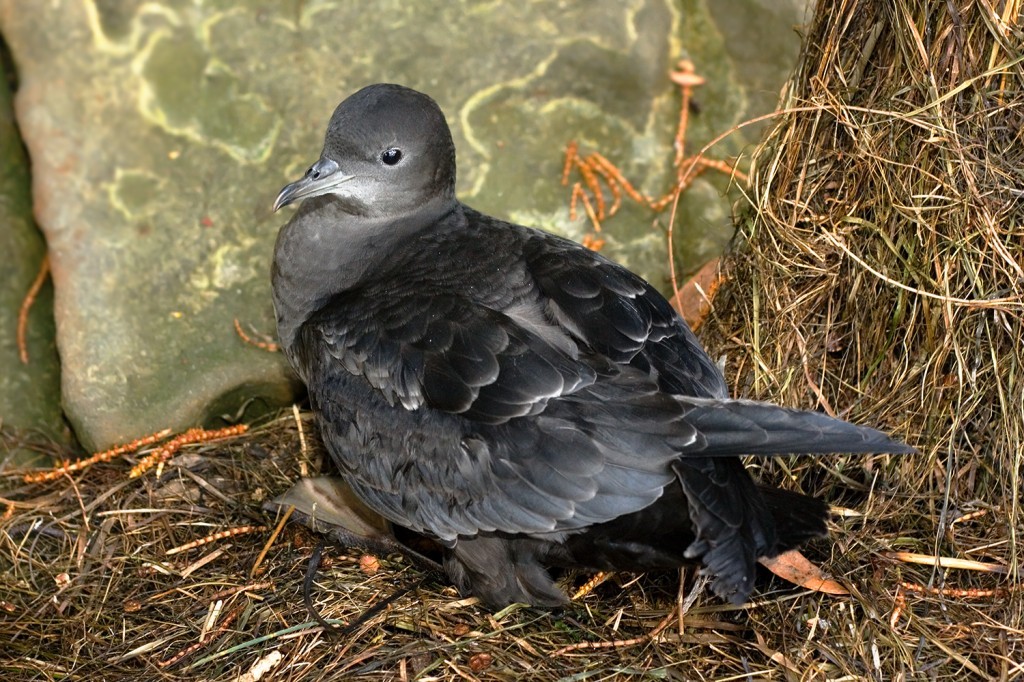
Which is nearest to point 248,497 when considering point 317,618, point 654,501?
point 317,618

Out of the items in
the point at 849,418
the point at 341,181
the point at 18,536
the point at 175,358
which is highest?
the point at 341,181

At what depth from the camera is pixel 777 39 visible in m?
5.41

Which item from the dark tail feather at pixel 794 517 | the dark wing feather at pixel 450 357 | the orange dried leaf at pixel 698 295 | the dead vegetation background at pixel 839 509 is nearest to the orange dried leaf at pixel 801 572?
the dead vegetation background at pixel 839 509

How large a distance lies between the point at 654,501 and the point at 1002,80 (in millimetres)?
1724

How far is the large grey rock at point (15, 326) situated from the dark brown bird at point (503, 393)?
4.52 ft

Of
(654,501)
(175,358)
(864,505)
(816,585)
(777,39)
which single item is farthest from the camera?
(777,39)

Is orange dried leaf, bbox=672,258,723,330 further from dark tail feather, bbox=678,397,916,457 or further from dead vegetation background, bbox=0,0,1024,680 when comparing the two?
dark tail feather, bbox=678,397,916,457

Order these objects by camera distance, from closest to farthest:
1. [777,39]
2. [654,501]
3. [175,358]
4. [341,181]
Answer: [654,501] → [341,181] → [175,358] → [777,39]

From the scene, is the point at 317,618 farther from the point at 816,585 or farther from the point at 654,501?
the point at 816,585

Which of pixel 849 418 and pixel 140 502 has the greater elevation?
pixel 849 418

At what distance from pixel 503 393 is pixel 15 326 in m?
2.74

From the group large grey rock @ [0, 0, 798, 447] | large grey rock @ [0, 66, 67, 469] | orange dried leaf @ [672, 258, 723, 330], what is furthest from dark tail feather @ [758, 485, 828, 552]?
large grey rock @ [0, 66, 67, 469]

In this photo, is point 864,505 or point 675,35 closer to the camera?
point 864,505

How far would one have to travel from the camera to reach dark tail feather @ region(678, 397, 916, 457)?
305cm
